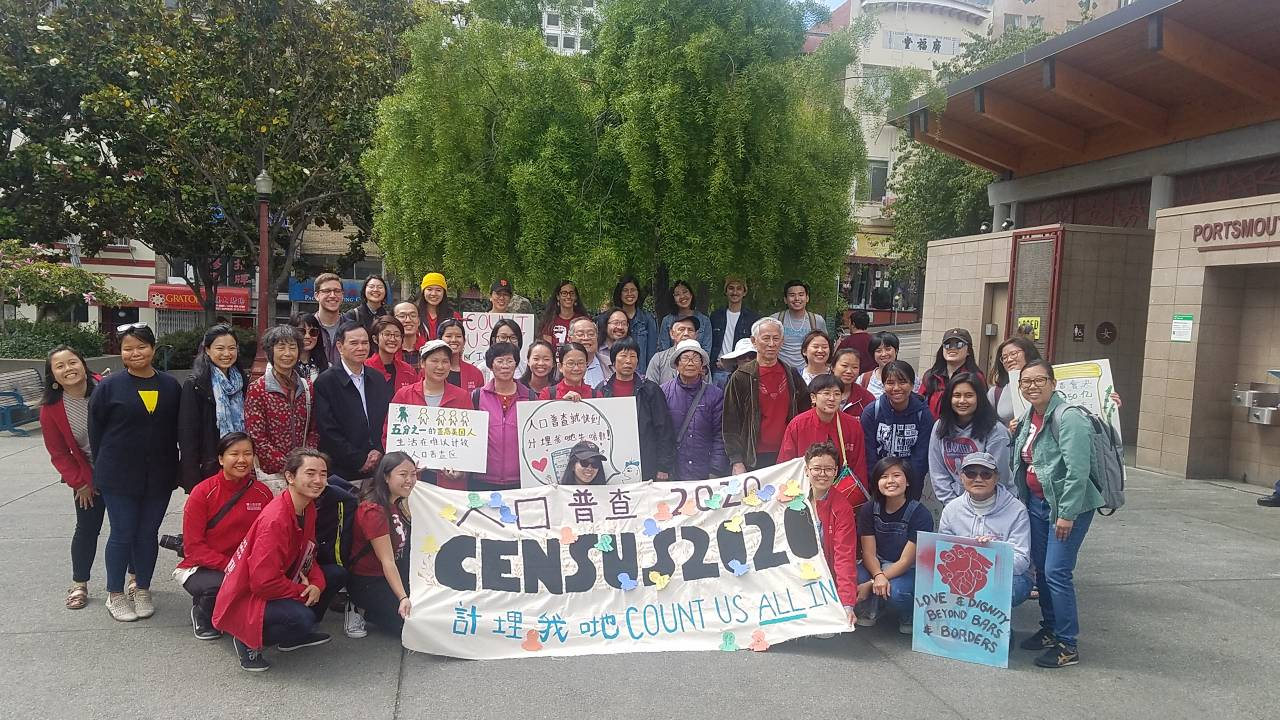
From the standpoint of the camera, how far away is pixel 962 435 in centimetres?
543

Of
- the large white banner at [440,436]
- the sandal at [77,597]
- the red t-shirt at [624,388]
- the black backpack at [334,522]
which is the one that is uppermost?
the red t-shirt at [624,388]

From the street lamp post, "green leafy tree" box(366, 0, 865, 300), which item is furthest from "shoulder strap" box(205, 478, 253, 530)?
the street lamp post

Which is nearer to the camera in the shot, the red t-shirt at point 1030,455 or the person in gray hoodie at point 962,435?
the red t-shirt at point 1030,455

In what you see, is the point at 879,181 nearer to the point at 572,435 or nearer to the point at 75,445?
the point at 572,435

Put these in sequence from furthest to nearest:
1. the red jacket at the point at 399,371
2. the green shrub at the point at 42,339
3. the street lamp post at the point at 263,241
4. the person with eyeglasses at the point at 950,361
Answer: the street lamp post at the point at 263,241
the green shrub at the point at 42,339
the person with eyeglasses at the point at 950,361
the red jacket at the point at 399,371

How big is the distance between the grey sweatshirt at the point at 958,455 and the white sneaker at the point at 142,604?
4.84 meters

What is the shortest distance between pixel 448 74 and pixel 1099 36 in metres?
9.09

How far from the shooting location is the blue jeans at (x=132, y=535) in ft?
16.4

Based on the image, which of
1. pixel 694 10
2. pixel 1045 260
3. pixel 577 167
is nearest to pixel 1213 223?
pixel 1045 260

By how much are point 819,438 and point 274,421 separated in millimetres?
3406

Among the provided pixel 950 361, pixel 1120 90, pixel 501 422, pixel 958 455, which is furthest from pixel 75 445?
pixel 1120 90

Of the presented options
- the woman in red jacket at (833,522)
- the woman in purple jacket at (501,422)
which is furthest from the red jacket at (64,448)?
the woman in red jacket at (833,522)

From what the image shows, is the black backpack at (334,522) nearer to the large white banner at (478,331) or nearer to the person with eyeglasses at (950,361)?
the large white banner at (478,331)

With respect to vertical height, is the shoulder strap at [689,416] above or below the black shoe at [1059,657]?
above
